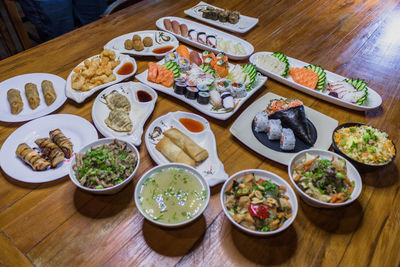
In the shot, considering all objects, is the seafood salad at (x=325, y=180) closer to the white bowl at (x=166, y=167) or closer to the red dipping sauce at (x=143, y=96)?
the white bowl at (x=166, y=167)

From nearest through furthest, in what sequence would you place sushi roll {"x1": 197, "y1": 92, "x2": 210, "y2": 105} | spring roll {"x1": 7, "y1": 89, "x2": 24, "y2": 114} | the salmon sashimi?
1. spring roll {"x1": 7, "y1": 89, "x2": 24, "y2": 114}
2. sushi roll {"x1": 197, "y1": 92, "x2": 210, "y2": 105}
3. the salmon sashimi

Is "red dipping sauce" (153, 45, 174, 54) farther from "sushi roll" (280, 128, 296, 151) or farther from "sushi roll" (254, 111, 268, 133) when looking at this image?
"sushi roll" (280, 128, 296, 151)

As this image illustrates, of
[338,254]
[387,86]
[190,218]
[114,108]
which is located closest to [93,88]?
[114,108]

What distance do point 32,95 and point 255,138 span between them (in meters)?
1.90

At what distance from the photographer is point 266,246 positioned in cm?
153

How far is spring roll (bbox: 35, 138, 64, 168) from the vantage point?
1.81 meters

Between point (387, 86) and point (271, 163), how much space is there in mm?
1776

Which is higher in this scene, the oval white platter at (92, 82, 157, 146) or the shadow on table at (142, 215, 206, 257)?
the oval white platter at (92, 82, 157, 146)

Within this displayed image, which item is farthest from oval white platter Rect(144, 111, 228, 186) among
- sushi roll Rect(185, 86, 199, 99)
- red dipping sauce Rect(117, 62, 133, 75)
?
red dipping sauce Rect(117, 62, 133, 75)

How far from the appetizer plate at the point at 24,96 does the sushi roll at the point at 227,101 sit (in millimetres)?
1387

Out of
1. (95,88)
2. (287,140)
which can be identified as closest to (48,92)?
(95,88)

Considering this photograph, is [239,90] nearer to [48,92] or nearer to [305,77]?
[305,77]

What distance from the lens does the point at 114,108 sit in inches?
88.7

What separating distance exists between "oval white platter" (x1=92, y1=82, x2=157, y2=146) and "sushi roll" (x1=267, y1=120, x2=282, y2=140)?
98 centimetres
